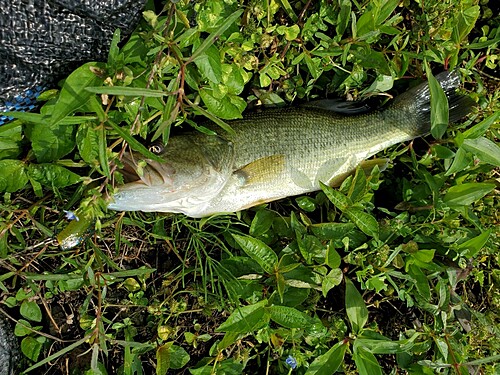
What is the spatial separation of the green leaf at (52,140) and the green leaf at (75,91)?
1.07 ft

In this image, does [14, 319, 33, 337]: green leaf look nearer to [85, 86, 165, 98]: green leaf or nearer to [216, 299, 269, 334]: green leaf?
→ [216, 299, 269, 334]: green leaf

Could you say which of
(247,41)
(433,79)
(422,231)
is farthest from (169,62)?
(422,231)

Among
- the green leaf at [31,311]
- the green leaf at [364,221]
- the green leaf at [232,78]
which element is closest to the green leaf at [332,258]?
the green leaf at [364,221]

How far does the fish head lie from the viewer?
2643mm

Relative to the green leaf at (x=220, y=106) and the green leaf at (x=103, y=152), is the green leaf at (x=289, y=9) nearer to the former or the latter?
the green leaf at (x=220, y=106)

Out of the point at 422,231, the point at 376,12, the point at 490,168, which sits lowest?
the point at 422,231

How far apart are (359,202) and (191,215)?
3.21ft

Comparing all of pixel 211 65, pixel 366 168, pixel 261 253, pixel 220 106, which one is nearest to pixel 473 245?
pixel 366 168

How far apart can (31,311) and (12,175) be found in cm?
87

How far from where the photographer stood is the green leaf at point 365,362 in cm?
292

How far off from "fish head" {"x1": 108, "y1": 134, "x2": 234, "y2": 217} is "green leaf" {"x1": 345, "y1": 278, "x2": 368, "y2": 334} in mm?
1023

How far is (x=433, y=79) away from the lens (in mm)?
3006

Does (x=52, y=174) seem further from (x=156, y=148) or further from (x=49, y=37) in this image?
(x=49, y=37)

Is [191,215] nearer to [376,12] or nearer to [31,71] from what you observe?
[31,71]
